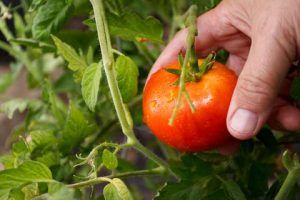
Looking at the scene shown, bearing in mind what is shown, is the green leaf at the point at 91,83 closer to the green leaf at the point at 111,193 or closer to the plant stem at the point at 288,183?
the green leaf at the point at 111,193

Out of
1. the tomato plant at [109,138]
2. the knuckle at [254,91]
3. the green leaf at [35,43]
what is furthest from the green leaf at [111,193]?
the green leaf at [35,43]

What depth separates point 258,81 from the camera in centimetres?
66

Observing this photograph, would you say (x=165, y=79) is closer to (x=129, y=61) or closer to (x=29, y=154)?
(x=129, y=61)

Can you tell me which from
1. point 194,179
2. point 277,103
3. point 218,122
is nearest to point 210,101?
point 218,122

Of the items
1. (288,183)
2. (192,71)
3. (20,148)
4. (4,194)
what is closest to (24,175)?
(4,194)

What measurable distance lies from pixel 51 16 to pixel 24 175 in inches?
10.8

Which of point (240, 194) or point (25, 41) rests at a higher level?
point (25, 41)

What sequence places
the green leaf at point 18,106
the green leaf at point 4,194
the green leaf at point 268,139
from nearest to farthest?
the green leaf at point 4,194 < the green leaf at point 268,139 < the green leaf at point 18,106

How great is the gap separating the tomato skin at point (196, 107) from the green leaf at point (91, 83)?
8 centimetres

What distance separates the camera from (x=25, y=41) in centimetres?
82

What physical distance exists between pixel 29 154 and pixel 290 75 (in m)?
0.46

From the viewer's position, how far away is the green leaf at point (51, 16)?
758 millimetres

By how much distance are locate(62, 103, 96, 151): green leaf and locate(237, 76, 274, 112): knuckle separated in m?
0.24

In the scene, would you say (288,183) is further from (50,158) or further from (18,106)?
(18,106)
